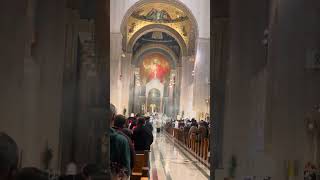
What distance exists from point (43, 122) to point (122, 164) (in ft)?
4.31

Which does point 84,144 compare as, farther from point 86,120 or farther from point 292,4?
point 292,4

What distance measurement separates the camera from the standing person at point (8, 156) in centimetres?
199

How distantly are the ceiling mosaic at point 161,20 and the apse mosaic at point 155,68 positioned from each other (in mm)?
11349

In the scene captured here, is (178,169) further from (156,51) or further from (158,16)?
(156,51)

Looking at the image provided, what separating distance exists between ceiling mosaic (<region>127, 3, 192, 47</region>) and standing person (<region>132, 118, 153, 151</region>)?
76.8ft

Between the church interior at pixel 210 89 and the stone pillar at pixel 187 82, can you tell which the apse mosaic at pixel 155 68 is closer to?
the stone pillar at pixel 187 82

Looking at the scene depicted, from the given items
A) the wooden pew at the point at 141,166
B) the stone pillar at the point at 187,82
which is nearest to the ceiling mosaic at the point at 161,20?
the stone pillar at the point at 187,82

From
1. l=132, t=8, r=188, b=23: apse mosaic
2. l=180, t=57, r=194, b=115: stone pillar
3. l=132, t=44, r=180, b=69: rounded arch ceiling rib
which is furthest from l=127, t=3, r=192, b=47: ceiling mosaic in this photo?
l=132, t=44, r=180, b=69: rounded arch ceiling rib

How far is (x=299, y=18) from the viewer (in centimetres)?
284

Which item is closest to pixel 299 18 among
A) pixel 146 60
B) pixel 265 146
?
pixel 265 146

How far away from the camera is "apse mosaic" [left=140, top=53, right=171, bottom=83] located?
43562mm

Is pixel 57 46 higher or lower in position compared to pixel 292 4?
lower

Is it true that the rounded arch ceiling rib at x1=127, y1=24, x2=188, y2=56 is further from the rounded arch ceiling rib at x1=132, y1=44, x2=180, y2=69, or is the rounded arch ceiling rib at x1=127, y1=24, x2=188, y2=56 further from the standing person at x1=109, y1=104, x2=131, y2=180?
the standing person at x1=109, y1=104, x2=131, y2=180

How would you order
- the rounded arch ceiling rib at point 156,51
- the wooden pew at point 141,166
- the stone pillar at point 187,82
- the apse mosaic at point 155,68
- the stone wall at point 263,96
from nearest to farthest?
the stone wall at point 263,96
the wooden pew at point 141,166
the stone pillar at point 187,82
the rounded arch ceiling rib at point 156,51
the apse mosaic at point 155,68
